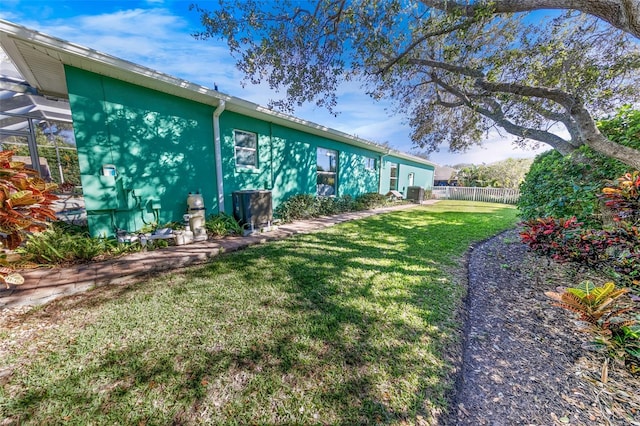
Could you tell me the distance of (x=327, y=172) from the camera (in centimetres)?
930

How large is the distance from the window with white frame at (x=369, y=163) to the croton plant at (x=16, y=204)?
418 inches

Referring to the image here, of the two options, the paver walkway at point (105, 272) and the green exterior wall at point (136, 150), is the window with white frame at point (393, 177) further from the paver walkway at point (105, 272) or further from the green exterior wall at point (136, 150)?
the paver walkway at point (105, 272)

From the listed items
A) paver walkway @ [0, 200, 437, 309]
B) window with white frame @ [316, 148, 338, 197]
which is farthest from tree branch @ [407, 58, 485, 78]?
paver walkway @ [0, 200, 437, 309]

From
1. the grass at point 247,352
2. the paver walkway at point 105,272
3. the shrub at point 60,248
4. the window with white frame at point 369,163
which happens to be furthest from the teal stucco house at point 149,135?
the window with white frame at point 369,163

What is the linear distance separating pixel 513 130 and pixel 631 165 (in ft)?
10.5

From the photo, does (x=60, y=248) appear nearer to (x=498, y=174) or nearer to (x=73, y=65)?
(x=73, y=65)

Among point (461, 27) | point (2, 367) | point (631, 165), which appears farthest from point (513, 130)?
point (2, 367)

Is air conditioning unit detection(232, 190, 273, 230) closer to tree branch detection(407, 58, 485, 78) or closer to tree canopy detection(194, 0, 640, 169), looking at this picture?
tree canopy detection(194, 0, 640, 169)

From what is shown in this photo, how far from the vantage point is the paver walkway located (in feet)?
8.38

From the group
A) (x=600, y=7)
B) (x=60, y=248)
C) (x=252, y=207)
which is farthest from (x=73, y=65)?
(x=600, y=7)

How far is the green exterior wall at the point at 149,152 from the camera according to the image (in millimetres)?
3902

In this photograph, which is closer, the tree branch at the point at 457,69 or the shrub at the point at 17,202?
the shrub at the point at 17,202

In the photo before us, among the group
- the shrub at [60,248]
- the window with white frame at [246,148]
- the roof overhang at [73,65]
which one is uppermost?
the roof overhang at [73,65]

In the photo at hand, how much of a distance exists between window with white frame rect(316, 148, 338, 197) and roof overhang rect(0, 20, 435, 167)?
3.05 meters
